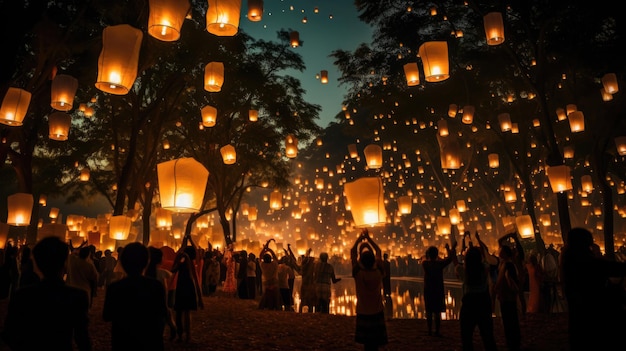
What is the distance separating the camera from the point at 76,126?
1980 cm

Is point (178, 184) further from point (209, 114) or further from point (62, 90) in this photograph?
point (209, 114)

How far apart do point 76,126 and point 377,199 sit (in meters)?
18.1

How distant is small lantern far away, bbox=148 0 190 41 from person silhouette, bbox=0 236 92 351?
3.81 m

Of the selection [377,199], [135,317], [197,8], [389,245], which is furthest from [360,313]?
[389,245]

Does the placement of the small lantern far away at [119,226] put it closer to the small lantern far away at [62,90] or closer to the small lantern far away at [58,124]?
the small lantern far away at [58,124]

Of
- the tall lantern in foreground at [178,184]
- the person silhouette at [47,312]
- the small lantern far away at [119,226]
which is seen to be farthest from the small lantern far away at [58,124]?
the person silhouette at [47,312]

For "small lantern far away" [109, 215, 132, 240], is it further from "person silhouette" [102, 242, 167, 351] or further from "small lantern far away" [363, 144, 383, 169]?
"person silhouette" [102, 242, 167, 351]

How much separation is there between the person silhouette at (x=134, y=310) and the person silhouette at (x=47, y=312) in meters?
0.23

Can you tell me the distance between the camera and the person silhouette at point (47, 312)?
2494mm

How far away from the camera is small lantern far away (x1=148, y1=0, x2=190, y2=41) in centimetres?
567

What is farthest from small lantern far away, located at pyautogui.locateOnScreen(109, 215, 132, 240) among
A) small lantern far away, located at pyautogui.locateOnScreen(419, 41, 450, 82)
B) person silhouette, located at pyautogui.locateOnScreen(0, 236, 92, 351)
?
person silhouette, located at pyautogui.locateOnScreen(0, 236, 92, 351)

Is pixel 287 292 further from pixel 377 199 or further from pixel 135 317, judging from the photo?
pixel 135 317

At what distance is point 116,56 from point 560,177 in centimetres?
957

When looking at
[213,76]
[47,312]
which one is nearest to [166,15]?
[47,312]
